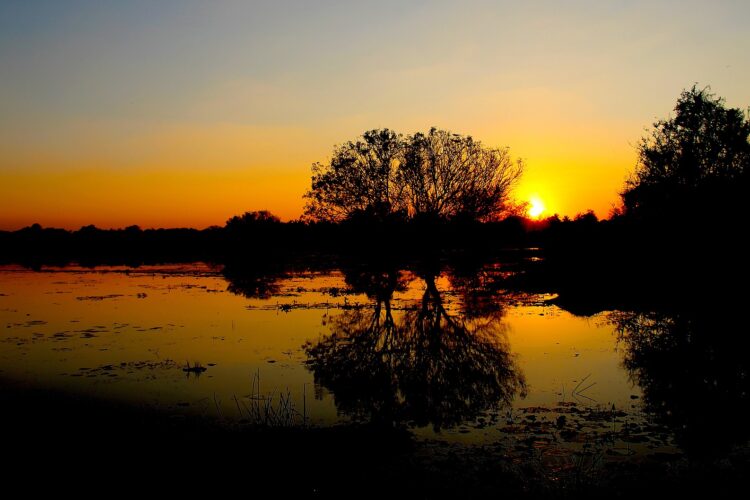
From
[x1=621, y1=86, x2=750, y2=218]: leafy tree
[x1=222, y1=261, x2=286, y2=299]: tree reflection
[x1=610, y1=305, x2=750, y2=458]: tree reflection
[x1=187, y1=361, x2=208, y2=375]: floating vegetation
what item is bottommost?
[x1=610, y1=305, x2=750, y2=458]: tree reflection

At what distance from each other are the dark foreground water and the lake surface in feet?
0.20

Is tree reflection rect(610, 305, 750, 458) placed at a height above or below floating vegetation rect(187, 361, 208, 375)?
below

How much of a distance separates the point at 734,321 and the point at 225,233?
13094 cm

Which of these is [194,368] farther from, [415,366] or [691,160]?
[691,160]

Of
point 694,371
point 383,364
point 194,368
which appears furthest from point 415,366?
point 694,371

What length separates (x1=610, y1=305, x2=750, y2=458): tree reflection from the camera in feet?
31.0

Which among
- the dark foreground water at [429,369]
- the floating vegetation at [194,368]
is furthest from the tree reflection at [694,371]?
the floating vegetation at [194,368]

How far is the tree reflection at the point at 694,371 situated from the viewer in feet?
31.0

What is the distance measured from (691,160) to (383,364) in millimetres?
38023

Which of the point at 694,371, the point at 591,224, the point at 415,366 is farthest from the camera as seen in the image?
the point at 591,224

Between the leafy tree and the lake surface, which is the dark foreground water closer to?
the lake surface

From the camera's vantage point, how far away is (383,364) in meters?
14.9

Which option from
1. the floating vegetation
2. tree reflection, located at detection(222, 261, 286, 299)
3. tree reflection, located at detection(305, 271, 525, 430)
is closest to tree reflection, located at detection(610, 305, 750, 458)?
tree reflection, located at detection(305, 271, 525, 430)

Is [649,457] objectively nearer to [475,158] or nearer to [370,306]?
[370,306]
